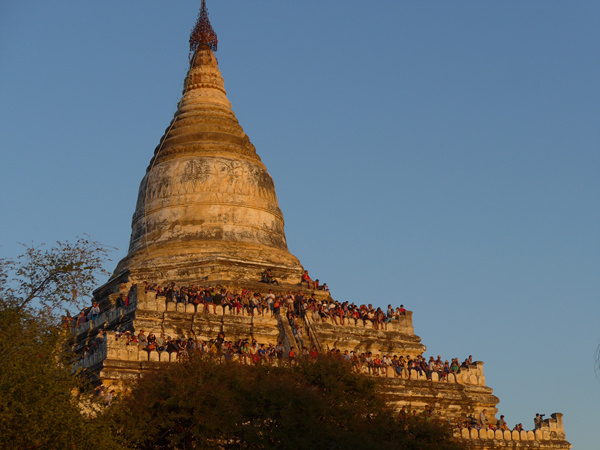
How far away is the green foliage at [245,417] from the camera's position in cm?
3175

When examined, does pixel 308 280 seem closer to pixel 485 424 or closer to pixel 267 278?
pixel 267 278

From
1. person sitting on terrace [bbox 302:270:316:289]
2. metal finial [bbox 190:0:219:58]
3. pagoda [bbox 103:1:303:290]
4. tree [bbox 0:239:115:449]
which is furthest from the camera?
metal finial [bbox 190:0:219:58]

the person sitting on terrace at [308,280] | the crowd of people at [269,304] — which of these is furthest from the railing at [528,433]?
the person sitting on terrace at [308,280]

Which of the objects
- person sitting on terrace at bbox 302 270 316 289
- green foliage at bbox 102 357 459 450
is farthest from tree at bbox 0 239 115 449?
person sitting on terrace at bbox 302 270 316 289

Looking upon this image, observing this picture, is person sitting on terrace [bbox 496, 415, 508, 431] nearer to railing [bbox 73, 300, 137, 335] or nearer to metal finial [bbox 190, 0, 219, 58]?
railing [bbox 73, 300, 137, 335]

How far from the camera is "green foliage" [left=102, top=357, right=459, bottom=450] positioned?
31750 millimetres

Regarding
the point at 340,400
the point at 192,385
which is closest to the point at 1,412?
the point at 192,385

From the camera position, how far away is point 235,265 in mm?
50156

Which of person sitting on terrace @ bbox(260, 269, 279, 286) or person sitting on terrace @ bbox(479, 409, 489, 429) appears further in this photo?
person sitting on terrace @ bbox(260, 269, 279, 286)

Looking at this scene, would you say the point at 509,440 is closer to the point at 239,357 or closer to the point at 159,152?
the point at 239,357

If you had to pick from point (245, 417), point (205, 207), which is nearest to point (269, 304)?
point (205, 207)

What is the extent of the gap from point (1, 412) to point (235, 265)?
22.1m

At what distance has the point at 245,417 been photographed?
32875 mm

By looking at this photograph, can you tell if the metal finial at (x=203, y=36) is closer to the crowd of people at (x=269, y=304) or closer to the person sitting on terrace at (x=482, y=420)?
the crowd of people at (x=269, y=304)
